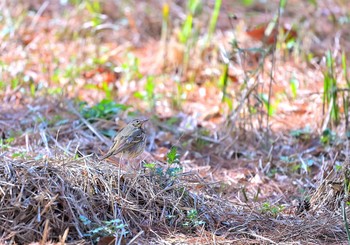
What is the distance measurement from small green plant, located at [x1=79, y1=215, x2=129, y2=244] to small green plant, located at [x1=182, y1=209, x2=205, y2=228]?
1.33ft

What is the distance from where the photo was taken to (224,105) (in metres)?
6.67

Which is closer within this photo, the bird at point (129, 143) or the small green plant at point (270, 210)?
the small green plant at point (270, 210)

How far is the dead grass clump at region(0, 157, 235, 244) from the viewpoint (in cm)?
336

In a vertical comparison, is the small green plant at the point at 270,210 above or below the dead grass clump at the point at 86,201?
below

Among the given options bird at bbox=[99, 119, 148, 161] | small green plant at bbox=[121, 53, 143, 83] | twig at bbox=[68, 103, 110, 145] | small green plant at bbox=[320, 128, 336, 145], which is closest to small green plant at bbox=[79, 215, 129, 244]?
bird at bbox=[99, 119, 148, 161]

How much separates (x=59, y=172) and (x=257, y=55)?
4.68 metres

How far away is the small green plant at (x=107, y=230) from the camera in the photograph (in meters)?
3.36

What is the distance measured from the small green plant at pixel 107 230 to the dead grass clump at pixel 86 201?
2cm

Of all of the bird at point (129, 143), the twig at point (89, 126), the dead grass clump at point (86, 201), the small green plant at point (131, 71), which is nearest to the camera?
the dead grass clump at point (86, 201)

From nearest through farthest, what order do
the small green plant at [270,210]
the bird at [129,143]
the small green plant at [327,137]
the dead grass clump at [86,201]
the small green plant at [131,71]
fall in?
the dead grass clump at [86,201], the small green plant at [270,210], the bird at [129,143], the small green plant at [327,137], the small green plant at [131,71]

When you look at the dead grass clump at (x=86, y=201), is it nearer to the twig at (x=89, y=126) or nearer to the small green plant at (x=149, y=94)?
the twig at (x=89, y=126)

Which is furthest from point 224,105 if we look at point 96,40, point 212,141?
point 96,40

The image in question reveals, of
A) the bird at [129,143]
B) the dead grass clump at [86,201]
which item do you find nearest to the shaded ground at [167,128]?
the dead grass clump at [86,201]

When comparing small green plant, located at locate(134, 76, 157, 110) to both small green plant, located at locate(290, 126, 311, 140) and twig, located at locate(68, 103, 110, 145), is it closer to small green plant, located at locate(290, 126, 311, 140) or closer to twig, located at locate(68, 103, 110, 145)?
twig, located at locate(68, 103, 110, 145)
